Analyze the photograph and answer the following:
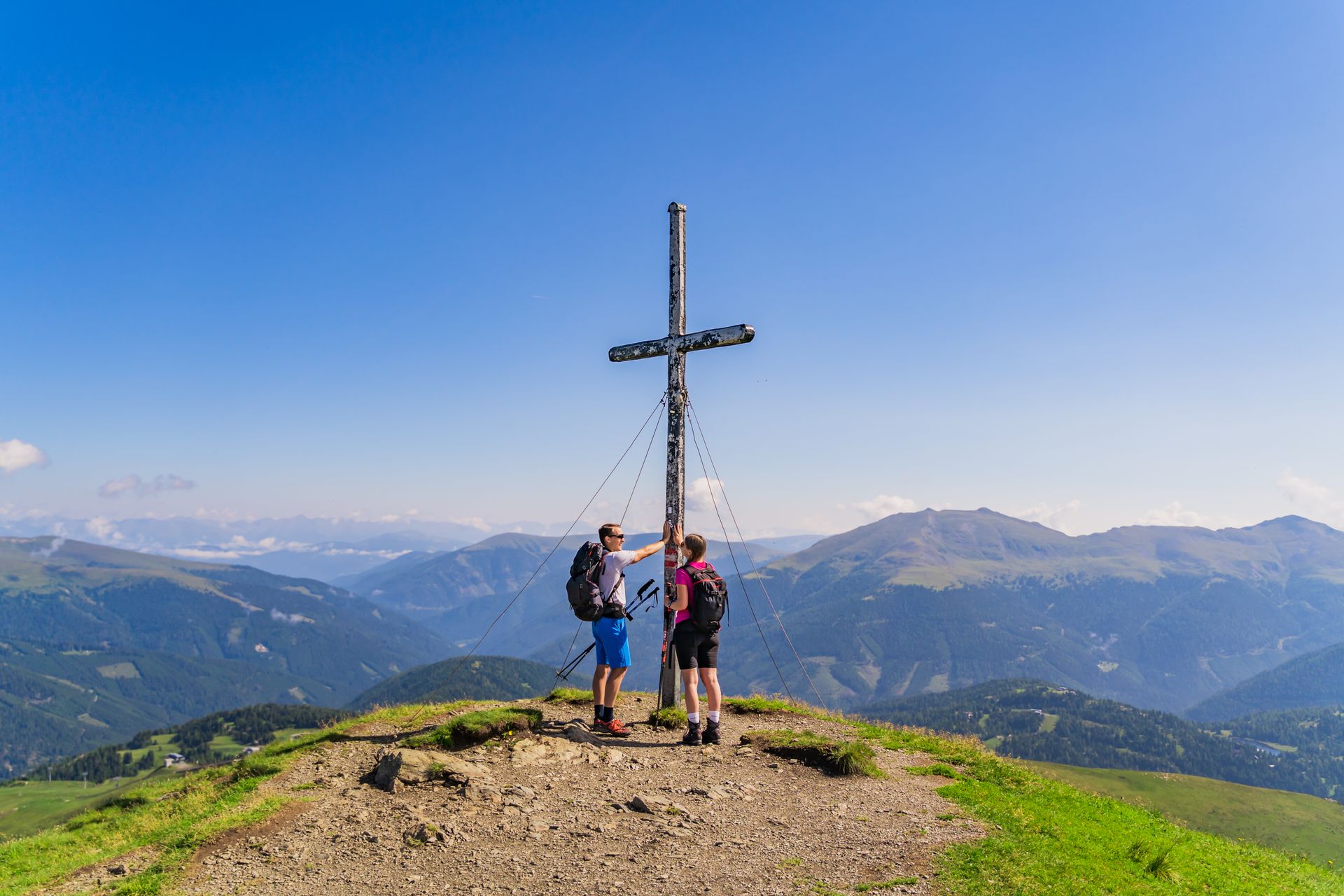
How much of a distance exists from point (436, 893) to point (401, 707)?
9094mm

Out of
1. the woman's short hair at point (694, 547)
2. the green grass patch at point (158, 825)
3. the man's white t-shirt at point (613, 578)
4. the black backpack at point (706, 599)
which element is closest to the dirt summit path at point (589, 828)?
the green grass patch at point (158, 825)

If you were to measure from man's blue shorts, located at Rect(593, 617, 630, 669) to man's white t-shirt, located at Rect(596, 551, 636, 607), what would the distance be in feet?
1.46

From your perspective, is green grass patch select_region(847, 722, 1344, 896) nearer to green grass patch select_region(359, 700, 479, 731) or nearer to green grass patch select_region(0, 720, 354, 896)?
green grass patch select_region(0, 720, 354, 896)

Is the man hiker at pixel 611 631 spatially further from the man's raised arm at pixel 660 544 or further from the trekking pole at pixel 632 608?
the trekking pole at pixel 632 608

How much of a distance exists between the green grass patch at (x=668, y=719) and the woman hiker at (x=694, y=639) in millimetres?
907

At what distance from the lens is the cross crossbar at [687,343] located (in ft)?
42.3

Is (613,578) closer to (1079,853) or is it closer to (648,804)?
(648,804)

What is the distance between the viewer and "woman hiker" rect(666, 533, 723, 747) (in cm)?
1161

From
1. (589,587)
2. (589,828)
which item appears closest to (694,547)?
(589,587)

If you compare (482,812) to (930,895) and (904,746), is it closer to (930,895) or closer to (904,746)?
(930,895)

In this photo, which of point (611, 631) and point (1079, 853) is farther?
point (611, 631)

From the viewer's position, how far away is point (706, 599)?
11.4 metres

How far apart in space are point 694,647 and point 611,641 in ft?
4.67

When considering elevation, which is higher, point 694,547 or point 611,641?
point 694,547
